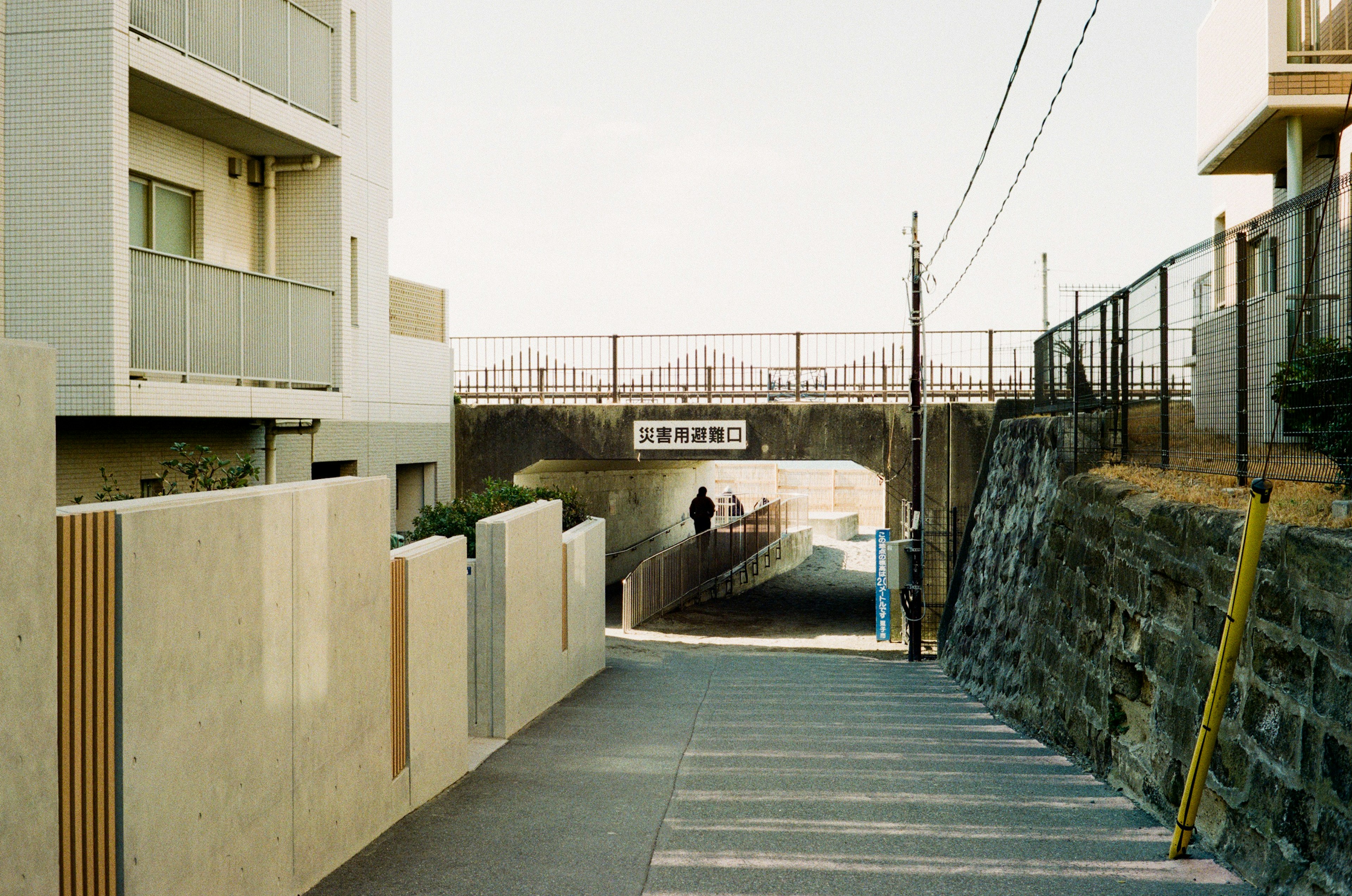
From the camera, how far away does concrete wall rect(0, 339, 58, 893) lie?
304 centimetres

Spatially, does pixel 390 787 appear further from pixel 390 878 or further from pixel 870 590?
pixel 870 590

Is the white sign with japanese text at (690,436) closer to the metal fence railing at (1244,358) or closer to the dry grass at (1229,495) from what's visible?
the metal fence railing at (1244,358)

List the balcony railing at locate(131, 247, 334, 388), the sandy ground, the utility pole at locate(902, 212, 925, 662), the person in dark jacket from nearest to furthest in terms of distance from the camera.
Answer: the balcony railing at locate(131, 247, 334, 388), the utility pole at locate(902, 212, 925, 662), the sandy ground, the person in dark jacket

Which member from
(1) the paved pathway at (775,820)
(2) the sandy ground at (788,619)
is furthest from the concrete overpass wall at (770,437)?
(1) the paved pathway at (775,820)

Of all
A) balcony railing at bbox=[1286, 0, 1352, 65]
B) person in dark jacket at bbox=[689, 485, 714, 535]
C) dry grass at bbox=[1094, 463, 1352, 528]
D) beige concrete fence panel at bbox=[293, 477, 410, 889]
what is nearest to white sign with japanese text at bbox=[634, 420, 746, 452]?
person in dark jacket at bbox=[689, 485, 714, 535]

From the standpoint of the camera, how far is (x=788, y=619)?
898 inches

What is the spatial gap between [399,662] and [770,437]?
15.0 meters

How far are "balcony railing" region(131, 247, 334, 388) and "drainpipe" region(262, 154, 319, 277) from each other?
100 cm

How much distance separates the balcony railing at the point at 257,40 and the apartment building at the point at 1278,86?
10992mm

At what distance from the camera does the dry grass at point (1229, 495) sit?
5156 mm

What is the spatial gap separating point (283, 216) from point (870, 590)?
17766 mm

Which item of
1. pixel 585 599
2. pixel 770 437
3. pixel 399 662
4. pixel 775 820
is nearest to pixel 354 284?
pixel 585 599

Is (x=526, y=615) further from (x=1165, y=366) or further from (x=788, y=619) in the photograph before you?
(x=788, y=619)

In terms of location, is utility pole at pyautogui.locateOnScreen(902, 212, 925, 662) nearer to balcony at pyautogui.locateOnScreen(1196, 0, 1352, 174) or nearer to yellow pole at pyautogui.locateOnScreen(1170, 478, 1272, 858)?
balcony at pyautogui.locateOnScreen(1196, 0, 1352, 174)
